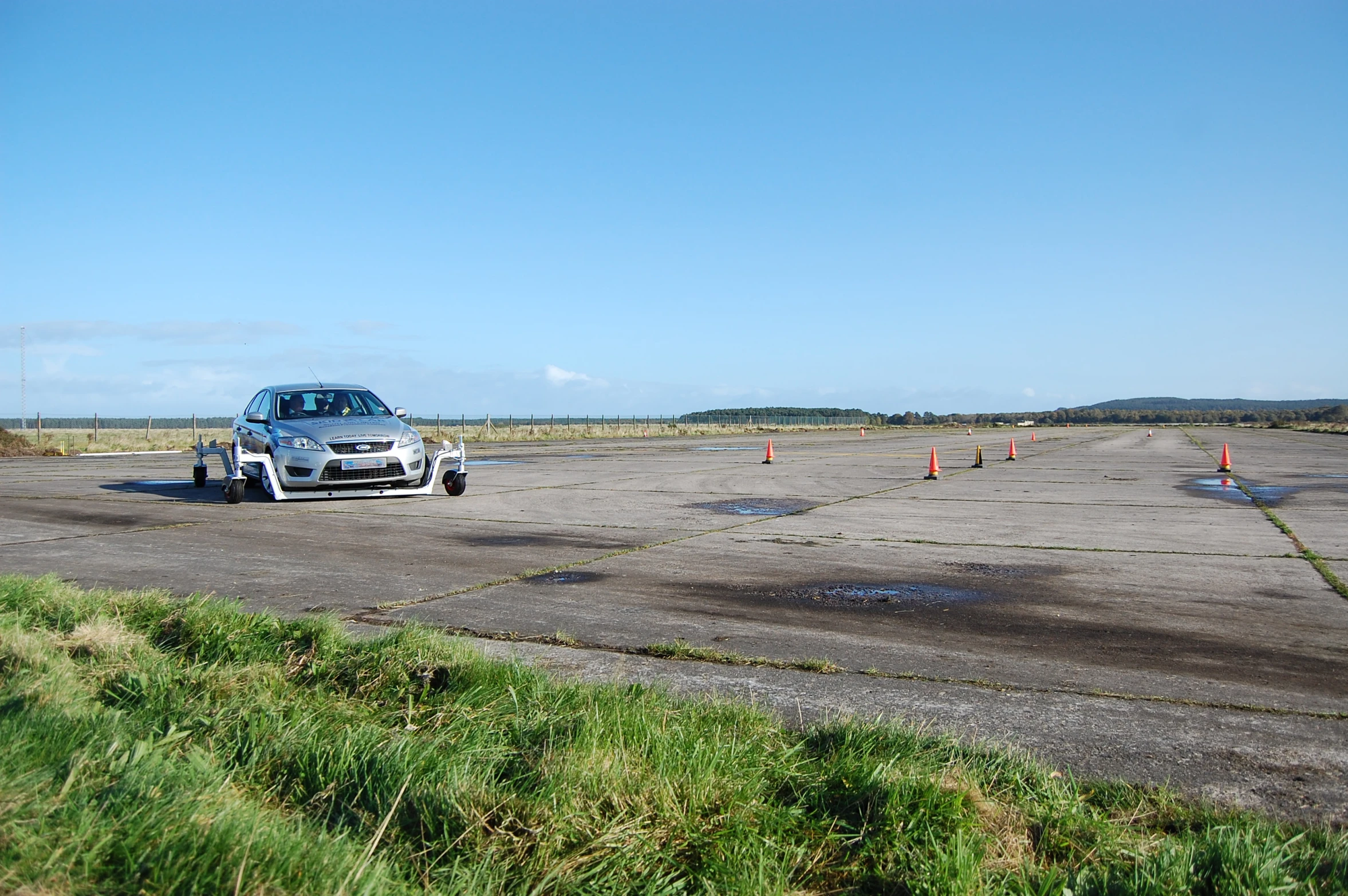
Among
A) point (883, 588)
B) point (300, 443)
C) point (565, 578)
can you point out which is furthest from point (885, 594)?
point (300, 443)

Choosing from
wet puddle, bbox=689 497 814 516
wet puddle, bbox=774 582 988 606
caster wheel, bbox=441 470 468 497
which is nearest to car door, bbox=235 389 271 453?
caster wheel, bbox=441 470 468 497

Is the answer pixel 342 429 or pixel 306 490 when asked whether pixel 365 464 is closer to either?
pixel 342 429

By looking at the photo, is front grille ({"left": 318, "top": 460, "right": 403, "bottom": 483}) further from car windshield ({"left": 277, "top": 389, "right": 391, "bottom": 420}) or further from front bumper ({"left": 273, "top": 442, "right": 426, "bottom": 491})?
car windshield ({"left": 277, "top": 389, "right": 391, "bottom": 420})

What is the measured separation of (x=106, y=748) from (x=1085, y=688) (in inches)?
173

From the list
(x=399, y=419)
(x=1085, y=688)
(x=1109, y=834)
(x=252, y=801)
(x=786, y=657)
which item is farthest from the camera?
(x=399, y=419)

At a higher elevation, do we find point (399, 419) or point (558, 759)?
point (399, 419)

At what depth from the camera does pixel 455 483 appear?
15.7 metres

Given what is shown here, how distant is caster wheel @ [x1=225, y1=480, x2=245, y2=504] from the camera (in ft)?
47.1

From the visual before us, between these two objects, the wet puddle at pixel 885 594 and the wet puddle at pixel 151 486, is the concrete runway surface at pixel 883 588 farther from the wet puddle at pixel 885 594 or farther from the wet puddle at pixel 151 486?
the wet puddle at pixel 151 486

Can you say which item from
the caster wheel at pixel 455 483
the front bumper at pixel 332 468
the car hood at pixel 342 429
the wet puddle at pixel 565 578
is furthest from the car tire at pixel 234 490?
the wet puddle at pixel 565 578

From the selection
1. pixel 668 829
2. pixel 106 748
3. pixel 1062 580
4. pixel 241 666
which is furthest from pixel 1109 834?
pixel 1062 580

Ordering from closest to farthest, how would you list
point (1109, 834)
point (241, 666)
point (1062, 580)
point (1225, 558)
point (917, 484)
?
point (1109, 834)
point (241, 666)
point (1062, 580)
point (1225, 558)
point (917, 484)

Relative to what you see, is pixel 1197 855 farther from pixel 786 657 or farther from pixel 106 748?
pixel 106 748

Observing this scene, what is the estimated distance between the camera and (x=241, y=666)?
4.46 meters
